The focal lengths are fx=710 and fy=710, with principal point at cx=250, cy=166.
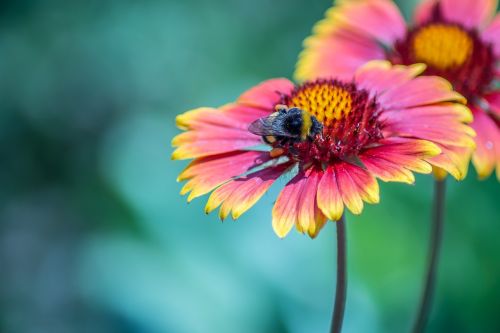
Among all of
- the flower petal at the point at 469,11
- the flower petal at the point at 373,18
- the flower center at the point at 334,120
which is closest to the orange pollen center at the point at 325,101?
the flower center at the point at 334,120

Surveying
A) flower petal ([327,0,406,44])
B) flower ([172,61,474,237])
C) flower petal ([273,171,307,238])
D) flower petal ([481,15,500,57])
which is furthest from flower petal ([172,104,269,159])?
flower petal ([481,15,500,57])

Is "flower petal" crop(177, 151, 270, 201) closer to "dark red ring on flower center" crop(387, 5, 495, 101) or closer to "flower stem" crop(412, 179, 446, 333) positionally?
"flower stem" crop(412, 179, 446, 333)

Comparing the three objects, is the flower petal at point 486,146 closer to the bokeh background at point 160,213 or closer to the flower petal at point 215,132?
the flower petal at point 215,132

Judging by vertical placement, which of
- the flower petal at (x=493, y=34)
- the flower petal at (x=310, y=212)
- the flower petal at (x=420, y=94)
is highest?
the flower petal at (x=493, y=34)

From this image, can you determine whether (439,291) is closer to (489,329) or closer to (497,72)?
(489,329)

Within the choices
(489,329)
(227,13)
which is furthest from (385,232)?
(227,13)

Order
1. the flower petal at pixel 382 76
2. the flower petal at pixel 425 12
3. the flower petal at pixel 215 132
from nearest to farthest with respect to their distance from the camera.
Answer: the flower petal at pixel 215 132 < the flower petal at pixel 382 76 < the flower petal at pixel 425 12

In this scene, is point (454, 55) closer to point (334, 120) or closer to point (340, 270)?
point (334, 120)
